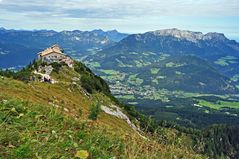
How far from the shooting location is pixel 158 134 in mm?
15000

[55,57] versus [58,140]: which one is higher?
[58,140]

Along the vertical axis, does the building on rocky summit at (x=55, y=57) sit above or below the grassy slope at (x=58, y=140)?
below

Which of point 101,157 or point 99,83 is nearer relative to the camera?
point 101,157

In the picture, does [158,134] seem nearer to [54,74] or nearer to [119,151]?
[119,151]

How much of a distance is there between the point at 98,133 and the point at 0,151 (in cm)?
461

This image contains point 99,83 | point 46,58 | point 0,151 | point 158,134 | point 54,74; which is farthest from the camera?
point 46,58

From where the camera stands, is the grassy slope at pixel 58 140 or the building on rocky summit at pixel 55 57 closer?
the grassy slope at pixel 58 140

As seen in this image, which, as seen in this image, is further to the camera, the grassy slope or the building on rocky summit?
the building on rocky summit

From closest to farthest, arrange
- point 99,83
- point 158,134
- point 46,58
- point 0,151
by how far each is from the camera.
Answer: point 0,151 → point 158,134 → point 99,83 → point 46,58

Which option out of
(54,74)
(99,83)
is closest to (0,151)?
(54,74)

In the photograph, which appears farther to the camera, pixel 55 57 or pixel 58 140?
pixel 55 57

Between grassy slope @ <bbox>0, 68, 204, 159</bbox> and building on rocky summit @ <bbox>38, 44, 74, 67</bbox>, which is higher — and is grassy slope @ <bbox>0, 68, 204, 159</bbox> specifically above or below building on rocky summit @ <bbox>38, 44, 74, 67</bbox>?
above

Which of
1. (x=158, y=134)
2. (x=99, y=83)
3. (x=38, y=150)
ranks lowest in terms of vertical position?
(x=99, y=83)

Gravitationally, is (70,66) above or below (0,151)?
below
